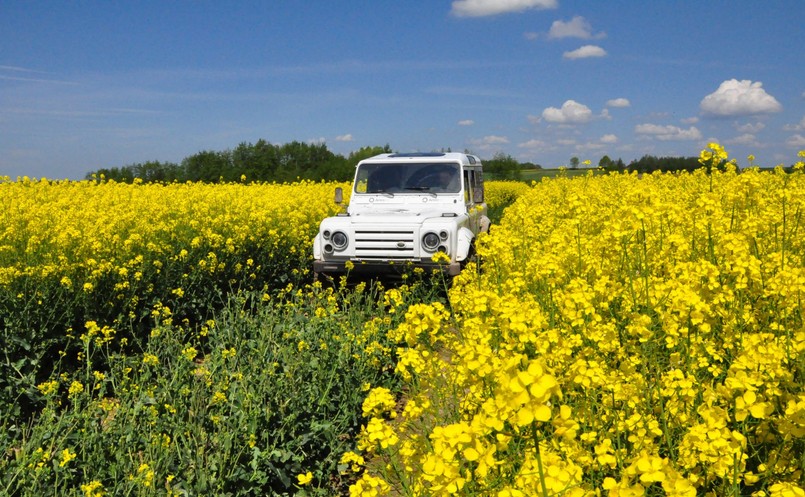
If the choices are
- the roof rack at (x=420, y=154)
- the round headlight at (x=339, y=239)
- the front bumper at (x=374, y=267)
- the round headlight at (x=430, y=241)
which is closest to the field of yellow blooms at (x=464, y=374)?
the front bumper at (x=374, y=267)

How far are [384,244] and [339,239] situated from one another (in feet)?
1.97

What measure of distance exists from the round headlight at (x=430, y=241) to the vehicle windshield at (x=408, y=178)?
1.35m

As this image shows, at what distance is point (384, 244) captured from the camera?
8289 mm

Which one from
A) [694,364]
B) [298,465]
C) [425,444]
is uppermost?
[694,364]

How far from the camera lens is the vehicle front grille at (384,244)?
8.22 metres

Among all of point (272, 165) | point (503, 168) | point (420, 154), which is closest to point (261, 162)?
point (272, 165)

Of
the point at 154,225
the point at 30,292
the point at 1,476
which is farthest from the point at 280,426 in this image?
the point at 154,225

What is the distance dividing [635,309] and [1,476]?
3.44 metres

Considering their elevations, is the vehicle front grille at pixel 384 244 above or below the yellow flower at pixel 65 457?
above

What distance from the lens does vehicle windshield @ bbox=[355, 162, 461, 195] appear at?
9320 millimetres

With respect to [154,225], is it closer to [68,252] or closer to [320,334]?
[68,252]

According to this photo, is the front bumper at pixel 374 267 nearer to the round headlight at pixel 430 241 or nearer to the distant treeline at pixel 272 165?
the round headlight at pixel 430 241

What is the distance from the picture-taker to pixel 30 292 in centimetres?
580

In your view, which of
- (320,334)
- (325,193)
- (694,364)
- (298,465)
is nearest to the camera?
(694,364)
